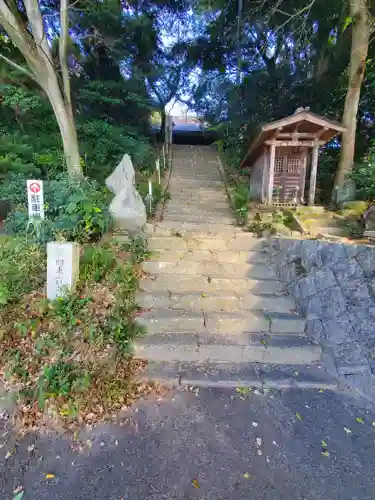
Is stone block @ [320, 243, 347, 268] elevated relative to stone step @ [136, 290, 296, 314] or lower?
elevated

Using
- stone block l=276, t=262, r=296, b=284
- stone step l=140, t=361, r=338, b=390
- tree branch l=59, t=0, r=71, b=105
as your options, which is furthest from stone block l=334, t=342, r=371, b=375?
tree branch l=59, t=0, r=71, b=105

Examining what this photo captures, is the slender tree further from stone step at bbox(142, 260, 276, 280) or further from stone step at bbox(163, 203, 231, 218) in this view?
stone step at bbox(142, 260, 276, 280)

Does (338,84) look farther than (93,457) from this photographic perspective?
Yes

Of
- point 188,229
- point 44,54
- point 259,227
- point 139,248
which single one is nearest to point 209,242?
point 188,229

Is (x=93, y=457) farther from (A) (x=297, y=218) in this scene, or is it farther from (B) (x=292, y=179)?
(B) (x=292, y=179)

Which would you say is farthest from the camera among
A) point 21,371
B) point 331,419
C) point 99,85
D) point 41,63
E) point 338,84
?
point 338,84

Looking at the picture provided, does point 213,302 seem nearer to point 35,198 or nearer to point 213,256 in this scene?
point 213,256

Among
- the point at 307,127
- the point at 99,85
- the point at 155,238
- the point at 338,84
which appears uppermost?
the point at 338,84

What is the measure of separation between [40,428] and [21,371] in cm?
71

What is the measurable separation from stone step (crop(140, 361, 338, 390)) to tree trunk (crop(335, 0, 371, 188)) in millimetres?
6229

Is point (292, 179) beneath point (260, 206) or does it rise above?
above

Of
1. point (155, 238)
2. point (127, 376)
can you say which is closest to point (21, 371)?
point (127, 376)

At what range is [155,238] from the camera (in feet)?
18.1

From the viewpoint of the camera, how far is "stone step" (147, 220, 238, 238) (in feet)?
18.9
